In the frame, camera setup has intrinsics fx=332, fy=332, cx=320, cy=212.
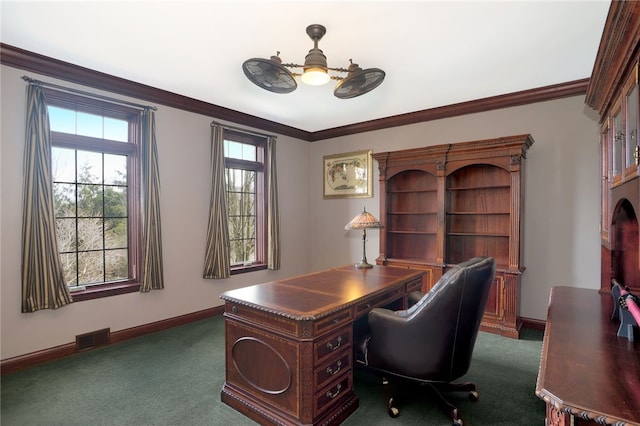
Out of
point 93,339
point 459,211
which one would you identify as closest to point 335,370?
point 93,339

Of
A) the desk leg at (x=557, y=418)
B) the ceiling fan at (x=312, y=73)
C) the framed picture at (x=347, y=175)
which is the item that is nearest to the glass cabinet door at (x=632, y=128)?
the desk leg at (x=557, y=418)

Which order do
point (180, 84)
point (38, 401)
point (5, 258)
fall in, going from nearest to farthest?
point (38, 401), point (5, 258), point (180, 84)

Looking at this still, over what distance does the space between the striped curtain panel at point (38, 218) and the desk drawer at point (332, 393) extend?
8.45 feet

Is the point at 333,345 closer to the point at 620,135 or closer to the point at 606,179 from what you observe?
the point at 620,135

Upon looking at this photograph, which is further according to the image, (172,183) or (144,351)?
(172,183)

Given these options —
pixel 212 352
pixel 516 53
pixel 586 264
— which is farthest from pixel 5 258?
pixel 586 264

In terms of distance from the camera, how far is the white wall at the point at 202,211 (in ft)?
9.23

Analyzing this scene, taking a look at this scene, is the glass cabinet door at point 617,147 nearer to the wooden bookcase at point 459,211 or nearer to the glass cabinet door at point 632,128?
the glass cabinet door at point 632,128

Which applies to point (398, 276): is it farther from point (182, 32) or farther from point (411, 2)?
point (182, 32)

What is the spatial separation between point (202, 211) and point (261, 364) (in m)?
2.56

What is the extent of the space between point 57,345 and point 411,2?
4.07 meters

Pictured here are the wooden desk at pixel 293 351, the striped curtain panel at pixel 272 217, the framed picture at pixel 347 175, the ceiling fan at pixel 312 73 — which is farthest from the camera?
the framed picture at pixel 347 175

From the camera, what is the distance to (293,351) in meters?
1.93

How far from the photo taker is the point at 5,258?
277cm
